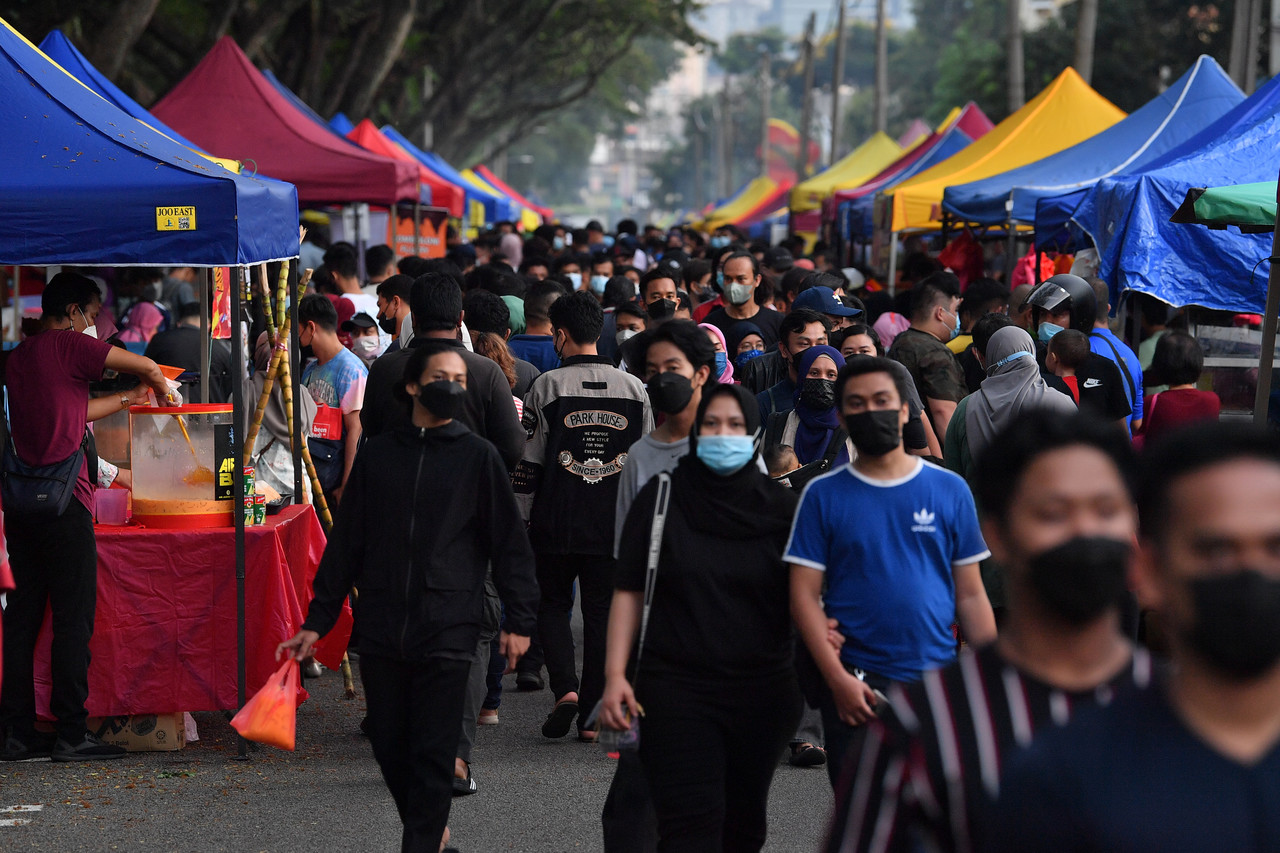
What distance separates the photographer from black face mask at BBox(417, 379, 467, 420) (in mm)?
4492

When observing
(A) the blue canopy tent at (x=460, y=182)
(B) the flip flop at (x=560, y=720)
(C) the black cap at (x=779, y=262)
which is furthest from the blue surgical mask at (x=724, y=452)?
(A) the blue canopy tent at (x=460, y=182)

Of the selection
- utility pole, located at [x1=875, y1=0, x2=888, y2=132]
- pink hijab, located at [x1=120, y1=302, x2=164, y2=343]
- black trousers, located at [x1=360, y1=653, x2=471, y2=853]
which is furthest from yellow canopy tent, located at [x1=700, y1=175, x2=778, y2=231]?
black trousers, located at [x1=360, y1=653, x2=471, y2=853]

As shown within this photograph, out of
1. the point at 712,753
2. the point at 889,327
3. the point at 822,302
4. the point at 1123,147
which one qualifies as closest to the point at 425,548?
the point at 712,753

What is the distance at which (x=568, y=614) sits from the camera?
6531 mm

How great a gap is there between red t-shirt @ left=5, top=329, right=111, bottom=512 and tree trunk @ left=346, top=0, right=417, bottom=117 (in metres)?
17.4

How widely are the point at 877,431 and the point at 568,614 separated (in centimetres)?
297

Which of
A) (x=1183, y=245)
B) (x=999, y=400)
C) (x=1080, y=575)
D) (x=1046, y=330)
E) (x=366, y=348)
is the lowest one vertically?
(x=1080, y=575)

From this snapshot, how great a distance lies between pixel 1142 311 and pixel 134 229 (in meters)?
6.57

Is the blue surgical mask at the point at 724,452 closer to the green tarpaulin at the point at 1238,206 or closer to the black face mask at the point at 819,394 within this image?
the black face mask at the point at 819,394

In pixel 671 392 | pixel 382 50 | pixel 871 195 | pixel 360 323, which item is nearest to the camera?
pixel 671 392

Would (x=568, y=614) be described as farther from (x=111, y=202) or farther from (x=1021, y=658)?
(x=1021, y=658)

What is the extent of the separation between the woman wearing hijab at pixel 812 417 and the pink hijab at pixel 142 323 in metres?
7.64

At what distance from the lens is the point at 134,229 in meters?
5.63

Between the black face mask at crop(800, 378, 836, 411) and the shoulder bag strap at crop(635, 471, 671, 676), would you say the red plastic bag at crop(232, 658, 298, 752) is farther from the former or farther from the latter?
the black face mask at crop(800, 378, 836, 411)
